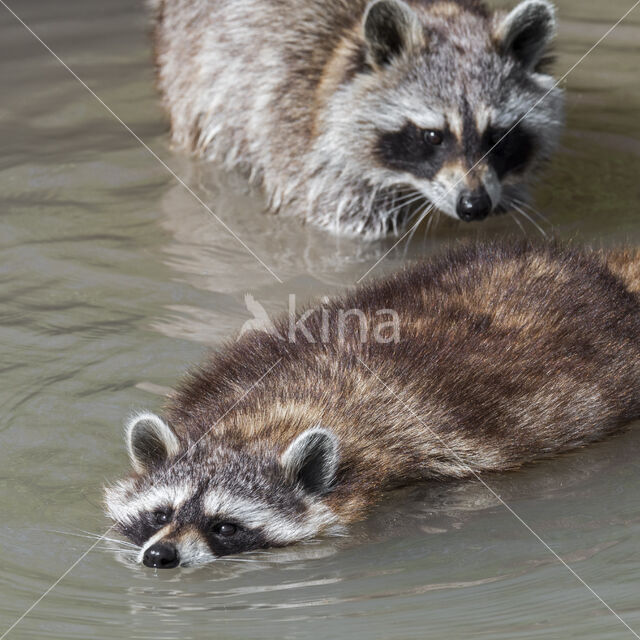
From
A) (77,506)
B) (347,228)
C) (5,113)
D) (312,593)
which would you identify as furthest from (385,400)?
(5,113)

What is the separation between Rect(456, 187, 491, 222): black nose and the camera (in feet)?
25.0

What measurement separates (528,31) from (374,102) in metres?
1.04

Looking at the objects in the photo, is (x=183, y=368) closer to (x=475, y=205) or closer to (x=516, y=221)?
(x=475, y=205)

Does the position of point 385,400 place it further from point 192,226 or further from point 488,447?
point 192,226

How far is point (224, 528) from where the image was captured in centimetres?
495

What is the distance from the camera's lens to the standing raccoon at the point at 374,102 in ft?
25.8

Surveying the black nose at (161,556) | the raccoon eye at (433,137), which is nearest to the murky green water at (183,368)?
the black nose at (161,556)

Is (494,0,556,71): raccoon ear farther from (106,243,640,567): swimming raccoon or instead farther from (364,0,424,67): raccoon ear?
(106,243,640,567): swimming raccoon

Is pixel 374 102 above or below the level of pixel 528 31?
below

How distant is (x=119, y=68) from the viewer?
10.6m

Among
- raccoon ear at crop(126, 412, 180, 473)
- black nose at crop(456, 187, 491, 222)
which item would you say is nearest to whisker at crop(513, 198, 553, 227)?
black nose at crop(456, 187, 491, 222)

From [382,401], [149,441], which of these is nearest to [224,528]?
[149,441]

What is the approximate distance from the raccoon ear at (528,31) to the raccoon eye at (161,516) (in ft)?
13.7

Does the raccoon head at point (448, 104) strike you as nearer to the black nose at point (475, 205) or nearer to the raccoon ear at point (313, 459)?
the black nose at point (475, 205)
